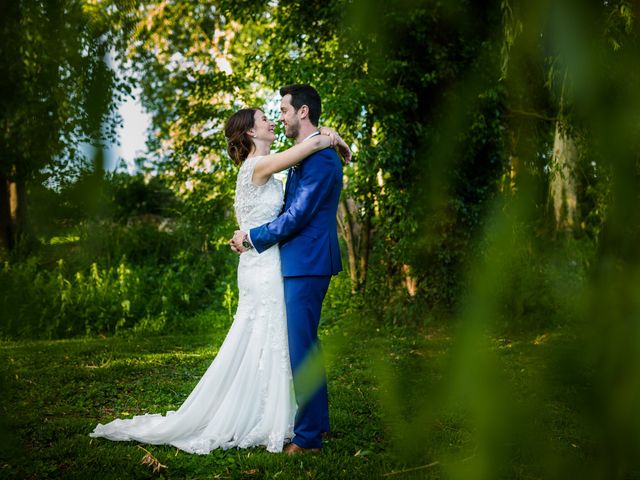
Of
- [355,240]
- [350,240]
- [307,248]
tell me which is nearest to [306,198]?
[307,248]

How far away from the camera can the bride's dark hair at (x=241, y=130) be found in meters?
3.55

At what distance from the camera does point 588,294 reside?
46 cm

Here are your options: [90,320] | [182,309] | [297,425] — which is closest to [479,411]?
[297,425]

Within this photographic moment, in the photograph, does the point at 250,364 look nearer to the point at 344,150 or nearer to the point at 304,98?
the point at 344,150

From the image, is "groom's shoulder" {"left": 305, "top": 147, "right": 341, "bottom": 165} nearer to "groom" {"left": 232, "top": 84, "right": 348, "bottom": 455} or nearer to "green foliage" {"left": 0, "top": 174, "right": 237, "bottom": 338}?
"groom" {"left": 232, "top": 84, "right": 348, "bottom": 455}

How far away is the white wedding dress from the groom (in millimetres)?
96

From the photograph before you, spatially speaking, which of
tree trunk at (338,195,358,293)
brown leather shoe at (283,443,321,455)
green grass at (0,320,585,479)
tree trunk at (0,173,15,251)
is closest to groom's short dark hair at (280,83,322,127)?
green grass at (0,320,585,479)

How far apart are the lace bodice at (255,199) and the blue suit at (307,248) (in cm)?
9

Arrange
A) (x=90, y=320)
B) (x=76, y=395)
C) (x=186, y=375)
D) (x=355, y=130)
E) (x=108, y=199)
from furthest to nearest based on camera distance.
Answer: (x=90, y=320) < (x=355, y=130) < (x=186, y=375) < (x=76, y=395) < (x=108, y=199)

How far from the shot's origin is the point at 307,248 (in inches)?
131

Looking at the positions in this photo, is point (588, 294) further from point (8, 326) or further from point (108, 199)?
point (8, 326)

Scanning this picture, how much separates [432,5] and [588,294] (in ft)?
1.33

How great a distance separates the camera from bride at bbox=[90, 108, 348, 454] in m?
3.49

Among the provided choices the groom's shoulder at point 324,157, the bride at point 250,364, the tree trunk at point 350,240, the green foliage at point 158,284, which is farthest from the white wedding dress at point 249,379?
the tree trunk at point 350,240
